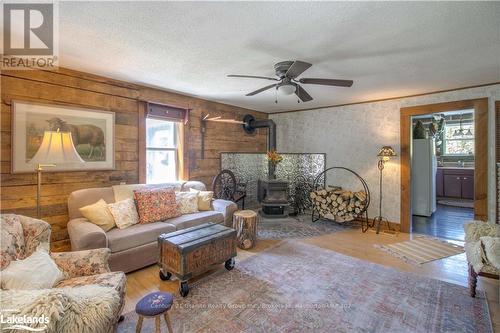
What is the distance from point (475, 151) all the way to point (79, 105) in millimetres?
5646

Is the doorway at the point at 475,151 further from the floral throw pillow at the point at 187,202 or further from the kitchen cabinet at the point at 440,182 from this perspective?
the kitchen cabinet at the point at 440,182

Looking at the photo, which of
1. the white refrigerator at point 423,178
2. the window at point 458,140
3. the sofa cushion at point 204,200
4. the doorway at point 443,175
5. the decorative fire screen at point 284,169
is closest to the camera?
the sofa cushion at point 204,200

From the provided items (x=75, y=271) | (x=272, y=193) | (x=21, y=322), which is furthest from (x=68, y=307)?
(x=272, y=193)

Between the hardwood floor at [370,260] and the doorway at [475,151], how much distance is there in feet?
2.32

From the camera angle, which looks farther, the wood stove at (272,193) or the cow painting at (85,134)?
the wood stove at (272,193)

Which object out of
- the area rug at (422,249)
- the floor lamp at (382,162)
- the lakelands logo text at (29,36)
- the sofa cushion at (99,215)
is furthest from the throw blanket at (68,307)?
the floor lamp at (382,162)

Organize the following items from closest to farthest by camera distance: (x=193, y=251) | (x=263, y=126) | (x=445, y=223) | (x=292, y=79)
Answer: (x=193, y=251)
(x=292, y=79)
(x=445, y=223)
(x=263, y=126)

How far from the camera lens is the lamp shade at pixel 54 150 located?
6.51ft

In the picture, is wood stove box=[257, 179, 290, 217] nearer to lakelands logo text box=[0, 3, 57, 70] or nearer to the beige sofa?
the beige sofa

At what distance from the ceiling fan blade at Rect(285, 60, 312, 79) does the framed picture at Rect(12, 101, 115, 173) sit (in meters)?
2.57

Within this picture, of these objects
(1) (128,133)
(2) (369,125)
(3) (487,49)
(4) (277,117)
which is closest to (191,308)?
(1) (128,133)

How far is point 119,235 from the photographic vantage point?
2.65m

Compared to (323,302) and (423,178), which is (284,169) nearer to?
(423,178)

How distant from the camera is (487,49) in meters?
2.35
